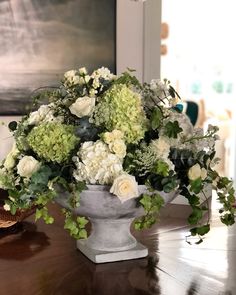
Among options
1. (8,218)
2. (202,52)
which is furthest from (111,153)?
(202,52)

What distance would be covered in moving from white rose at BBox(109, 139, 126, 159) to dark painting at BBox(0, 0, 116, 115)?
2446 millimetres

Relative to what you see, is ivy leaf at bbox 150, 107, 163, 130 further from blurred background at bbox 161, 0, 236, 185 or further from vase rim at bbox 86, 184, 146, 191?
blurred background at bbox 161, 0, 236, 185

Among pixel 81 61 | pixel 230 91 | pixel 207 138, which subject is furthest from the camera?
pixel 230 91

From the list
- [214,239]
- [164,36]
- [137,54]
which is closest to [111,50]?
[137,54]

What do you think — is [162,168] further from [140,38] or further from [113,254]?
[140,38]

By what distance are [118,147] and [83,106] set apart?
14 cm

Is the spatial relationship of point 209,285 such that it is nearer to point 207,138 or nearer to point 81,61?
point 207,138

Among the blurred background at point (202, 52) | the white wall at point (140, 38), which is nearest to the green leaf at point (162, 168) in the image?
the white wall at point (140, 38)

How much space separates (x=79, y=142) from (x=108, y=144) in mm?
84

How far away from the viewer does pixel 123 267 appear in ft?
4.16

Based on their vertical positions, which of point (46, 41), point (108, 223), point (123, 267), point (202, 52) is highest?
point (202, 52)

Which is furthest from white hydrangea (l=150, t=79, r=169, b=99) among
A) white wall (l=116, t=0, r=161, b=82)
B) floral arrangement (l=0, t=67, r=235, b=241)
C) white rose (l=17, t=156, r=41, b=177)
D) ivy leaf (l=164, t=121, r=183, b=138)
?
white wall (l=116, t=0, r=161, b=82)

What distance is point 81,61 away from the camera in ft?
11.8

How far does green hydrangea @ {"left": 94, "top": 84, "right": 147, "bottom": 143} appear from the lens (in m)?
1.17
